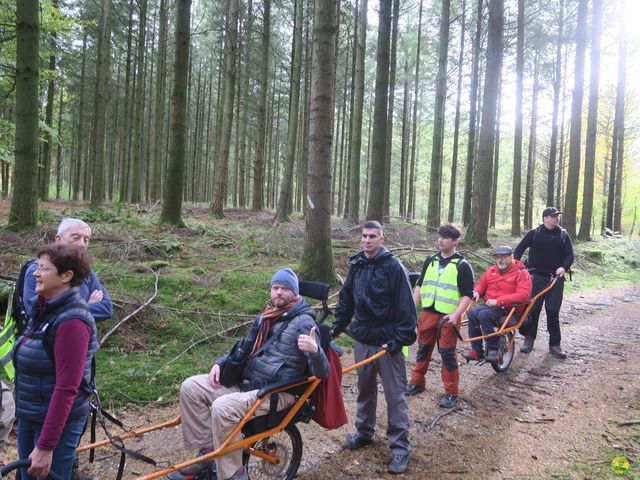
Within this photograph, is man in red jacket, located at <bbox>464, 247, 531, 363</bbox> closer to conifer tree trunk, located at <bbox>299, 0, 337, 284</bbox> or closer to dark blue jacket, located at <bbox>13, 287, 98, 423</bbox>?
conifer tree trunk, located at <bbox>299, 0, 337, 284</bbox>

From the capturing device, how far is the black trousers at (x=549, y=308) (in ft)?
23.5

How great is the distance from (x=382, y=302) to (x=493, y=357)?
9.28ft

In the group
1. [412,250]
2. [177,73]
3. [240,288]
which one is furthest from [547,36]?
[240,288]

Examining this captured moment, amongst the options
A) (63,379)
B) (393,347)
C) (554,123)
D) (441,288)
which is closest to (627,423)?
(441,288)

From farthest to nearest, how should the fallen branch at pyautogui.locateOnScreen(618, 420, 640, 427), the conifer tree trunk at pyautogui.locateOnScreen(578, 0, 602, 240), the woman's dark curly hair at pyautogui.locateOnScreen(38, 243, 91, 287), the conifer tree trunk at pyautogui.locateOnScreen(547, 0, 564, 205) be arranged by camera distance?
the conifer tree trunk at pyautogui.locateOnScreen(547, 0, 564, 205) < the conifer tree trunk at pyautogui.locateOnScreen(578, 0, 602, 240) < the fallen branch at pyautogui.locateOnScreen(618, 420, 640, 427) < the woman's dark curly hair at pyautogui.locateOnScreen(38, 243, 91, 287)

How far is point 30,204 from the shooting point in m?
8.58

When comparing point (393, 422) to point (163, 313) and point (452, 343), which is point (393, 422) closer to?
point (452, 343)

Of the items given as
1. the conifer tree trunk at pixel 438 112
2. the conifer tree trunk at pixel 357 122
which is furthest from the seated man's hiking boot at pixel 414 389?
the conifer tree trunk at pixel 438 112

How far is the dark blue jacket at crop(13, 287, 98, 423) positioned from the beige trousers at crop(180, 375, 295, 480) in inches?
41.6

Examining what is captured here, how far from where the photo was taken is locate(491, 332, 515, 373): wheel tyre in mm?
6191

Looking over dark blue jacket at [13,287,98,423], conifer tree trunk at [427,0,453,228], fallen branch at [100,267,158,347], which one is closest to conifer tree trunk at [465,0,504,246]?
conifer tree trunk at [427,0,453,228]

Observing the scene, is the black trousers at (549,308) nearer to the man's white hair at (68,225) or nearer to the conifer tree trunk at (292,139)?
the man's white hair at (68,225)

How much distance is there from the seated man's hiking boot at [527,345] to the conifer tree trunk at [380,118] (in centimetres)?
548

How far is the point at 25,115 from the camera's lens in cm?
848
